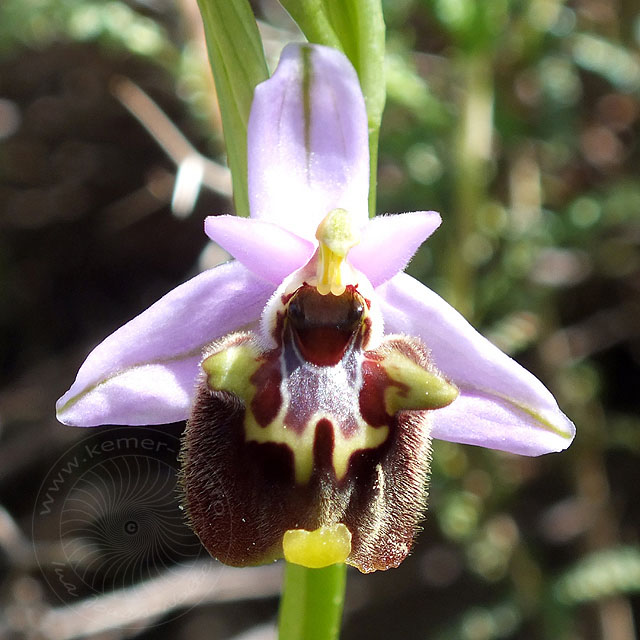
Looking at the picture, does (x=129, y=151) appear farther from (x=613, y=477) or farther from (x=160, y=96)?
(x=613, y=477)

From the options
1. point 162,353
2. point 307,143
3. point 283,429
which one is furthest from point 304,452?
point 307,143

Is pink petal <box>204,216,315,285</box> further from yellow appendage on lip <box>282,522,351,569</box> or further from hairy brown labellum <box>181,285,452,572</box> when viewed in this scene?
yellow appendage on lip <box>282,522,351,569</box>

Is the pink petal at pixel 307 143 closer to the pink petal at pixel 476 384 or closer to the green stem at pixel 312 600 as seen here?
the pink petal at pixel 476 384

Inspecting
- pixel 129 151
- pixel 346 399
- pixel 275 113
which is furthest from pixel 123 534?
pixel 129 151
